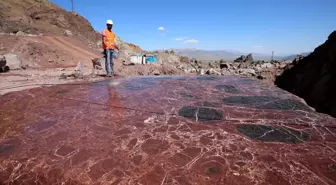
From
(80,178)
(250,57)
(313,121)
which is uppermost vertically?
(250,57)

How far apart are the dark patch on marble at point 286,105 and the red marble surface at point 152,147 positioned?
16cm

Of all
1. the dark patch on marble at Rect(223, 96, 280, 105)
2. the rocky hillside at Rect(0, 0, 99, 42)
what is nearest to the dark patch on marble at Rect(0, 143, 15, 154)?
the dark patch on marble at Rect(223, 96, 280, 105)

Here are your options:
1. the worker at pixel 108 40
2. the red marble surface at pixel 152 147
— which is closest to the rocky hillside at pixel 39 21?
the worker at pixel 108 40

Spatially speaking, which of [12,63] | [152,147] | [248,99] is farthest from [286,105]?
[12,63]

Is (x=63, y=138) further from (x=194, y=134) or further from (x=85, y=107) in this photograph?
(x=194, y=134)

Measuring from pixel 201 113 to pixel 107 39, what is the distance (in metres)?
4.01

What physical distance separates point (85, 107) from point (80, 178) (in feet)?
5.69

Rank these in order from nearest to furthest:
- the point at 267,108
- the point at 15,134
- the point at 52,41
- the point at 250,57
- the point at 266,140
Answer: the point at 266,140
the point at 15,134
the point at 267,108
the point at 52,41
the point at 250,57

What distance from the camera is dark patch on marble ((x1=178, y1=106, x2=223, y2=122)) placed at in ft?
8.70

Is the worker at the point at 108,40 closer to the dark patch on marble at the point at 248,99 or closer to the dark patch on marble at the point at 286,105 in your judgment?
the dark patch on marble at the point at 248,99

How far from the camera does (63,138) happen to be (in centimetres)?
221

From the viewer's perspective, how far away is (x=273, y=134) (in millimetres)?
2223

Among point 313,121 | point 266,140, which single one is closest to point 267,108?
point 313,121

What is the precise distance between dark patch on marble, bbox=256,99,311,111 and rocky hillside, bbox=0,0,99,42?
52.2ft
